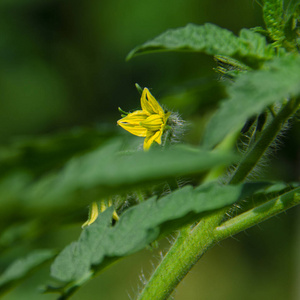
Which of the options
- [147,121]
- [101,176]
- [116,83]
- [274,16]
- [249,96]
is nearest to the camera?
[101,176]

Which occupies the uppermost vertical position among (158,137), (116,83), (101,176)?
(116,83)

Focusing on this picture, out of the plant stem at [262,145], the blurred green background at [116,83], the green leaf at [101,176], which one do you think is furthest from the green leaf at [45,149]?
the blurred green background at [116,83]

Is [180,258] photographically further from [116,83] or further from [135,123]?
[116,83]

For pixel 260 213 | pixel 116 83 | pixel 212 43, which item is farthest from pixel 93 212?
pixel 116 83

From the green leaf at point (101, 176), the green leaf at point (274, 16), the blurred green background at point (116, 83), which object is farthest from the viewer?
the blurred green background at point (116, 83)

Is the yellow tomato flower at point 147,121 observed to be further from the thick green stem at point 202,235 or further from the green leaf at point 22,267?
the green leaf at point 22,267

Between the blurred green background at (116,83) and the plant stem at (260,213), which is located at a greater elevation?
the blurred green background at (116,83)

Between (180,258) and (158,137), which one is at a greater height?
(158,137)
